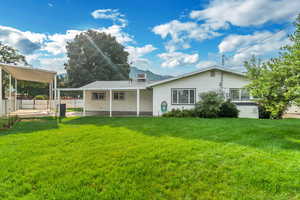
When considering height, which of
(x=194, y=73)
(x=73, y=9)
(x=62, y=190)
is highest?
(x=73, y=9)

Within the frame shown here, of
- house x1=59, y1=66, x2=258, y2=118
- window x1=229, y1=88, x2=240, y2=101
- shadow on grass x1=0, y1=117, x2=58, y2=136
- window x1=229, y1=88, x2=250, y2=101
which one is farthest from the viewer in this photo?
window x1=229, y1=88, x2=240, y2=101

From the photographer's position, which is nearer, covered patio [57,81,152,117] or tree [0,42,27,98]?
covered patio [57,81,152,117]

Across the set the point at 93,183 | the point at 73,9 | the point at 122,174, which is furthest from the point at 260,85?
the point at 73,9

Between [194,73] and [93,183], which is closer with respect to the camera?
[93,183]

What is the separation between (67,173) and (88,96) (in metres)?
14.6

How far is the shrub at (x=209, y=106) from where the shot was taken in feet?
32.9

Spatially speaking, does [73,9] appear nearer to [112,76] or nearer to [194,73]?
[194,73]

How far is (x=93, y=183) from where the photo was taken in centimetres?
273

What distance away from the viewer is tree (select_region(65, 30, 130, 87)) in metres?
28.7

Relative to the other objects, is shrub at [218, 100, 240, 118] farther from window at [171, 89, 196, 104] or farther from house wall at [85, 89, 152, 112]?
house wall at [85, 89, 152, 112]

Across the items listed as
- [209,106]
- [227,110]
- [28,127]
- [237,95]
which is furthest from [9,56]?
[237,95]

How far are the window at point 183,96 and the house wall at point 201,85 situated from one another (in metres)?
0.30

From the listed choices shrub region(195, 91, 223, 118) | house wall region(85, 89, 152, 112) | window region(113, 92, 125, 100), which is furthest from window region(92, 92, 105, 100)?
shrub region(195, 91, 223, 118)

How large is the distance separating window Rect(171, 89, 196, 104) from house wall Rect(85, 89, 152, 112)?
3523 mm
